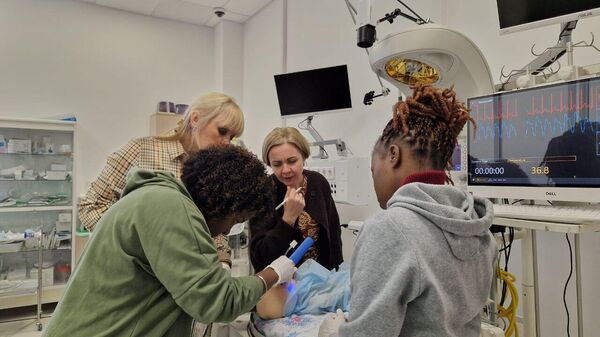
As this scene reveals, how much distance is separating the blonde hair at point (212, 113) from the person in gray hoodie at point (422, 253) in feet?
3.32

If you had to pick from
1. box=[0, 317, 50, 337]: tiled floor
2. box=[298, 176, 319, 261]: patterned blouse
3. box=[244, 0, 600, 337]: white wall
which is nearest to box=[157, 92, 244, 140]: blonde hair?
A: box=[298, 176, 319, 261]: patterned blouse

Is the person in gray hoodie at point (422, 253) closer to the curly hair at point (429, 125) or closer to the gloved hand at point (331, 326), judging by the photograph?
the curly hair at point (429, 125)

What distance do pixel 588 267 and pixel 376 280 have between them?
4.89 ft

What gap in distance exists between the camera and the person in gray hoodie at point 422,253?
705 millimetres

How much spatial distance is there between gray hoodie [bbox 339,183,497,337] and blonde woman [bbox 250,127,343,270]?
0.74 meters

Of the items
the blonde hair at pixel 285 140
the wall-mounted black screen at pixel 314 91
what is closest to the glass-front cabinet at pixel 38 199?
the wall-mounted black screen at pixel 314 91

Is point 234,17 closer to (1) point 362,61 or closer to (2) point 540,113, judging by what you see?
(1) point 362,61

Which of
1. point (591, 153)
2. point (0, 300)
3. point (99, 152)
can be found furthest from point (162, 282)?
point (99, 152)

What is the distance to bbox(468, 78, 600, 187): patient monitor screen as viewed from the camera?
1241 mm

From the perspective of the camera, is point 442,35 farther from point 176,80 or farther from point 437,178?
point 176,80

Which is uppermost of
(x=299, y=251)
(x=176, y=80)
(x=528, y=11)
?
(x=176, y=80)

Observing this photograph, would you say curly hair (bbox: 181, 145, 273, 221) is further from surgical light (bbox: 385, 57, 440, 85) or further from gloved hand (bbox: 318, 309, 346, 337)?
surgical light (bbox: 385, 57, 440, 85)

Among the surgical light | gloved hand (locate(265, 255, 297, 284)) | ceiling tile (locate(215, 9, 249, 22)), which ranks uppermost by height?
ceiling tile (locate(215, 9, 249, 22))

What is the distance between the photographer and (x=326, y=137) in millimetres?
3412
